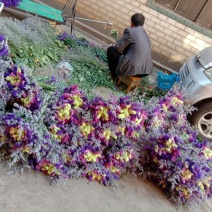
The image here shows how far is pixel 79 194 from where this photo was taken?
258 centimetres

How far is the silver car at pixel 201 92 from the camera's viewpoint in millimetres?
4578

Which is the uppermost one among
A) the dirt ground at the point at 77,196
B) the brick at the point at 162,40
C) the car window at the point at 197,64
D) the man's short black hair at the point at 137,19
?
the man's short black hair at the point at 137,19

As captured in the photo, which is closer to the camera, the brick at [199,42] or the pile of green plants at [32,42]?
the pile of green plants at [32,42]

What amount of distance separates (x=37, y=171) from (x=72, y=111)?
65cm

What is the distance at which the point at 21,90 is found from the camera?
2.61 m

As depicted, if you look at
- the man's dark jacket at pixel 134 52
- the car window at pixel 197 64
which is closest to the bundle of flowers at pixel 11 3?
the man's dark jacket at pixel 134 52

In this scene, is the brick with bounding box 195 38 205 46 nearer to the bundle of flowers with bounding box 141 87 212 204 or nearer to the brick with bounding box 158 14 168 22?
the brick with bounding box 158 14 168 22

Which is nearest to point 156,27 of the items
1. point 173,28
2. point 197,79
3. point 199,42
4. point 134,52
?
point 173,28

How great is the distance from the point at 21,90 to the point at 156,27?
17.2 ft

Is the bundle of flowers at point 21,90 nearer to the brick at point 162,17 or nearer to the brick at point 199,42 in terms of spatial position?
the brick at point 162,17

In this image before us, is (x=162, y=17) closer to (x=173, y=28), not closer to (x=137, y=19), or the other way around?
(x=173, y=28)

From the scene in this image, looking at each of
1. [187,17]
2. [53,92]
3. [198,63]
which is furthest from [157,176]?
[187,17]

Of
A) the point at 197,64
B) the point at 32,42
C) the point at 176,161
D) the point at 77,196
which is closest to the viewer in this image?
the point at 77,196

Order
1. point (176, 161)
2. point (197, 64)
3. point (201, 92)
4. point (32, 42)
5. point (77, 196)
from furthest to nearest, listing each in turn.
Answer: point (197, 64) → point (201, 92) → point (32, 42) → point (176, 161) → point (77, 196)
